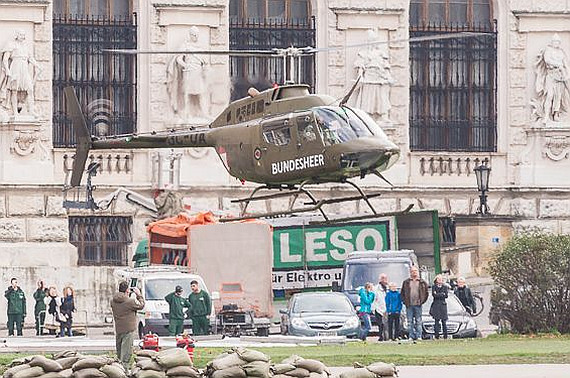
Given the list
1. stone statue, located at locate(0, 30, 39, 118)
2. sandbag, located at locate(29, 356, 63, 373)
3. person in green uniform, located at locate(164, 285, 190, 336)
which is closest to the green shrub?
person in green uniform, located at locate(164, 285, 190, 336)

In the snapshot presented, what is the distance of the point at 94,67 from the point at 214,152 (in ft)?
A: 11.4

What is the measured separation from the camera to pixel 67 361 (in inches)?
1357

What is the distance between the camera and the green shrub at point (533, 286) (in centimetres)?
4881

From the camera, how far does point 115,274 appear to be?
55.2 metres

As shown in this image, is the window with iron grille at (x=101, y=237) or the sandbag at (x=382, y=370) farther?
the window with iron grille at (x=101, y=237)

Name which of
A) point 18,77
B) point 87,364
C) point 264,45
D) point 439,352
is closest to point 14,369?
point 87,364

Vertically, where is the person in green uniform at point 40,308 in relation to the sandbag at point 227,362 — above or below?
above

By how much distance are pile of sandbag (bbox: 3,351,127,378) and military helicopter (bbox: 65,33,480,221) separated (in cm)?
626

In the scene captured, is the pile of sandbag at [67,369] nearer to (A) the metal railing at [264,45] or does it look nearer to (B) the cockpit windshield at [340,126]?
(B) the cockpit windshield at [340,126]

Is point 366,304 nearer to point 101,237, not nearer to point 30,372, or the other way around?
point 101,237

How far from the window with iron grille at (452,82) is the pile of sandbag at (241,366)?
31.8 m

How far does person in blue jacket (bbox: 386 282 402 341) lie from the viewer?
1986 inches

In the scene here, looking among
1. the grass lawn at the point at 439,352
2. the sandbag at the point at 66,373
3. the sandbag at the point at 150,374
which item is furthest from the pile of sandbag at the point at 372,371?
the grass lawn at the point at 439,352

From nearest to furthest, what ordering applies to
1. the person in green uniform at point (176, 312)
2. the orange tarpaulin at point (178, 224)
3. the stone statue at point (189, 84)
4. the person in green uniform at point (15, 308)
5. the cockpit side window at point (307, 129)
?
the cockpit side window at point (307, 129)
the person in green uniform at point (176, 312)
the person in green uniform at point (15, 308)
the orange tarpaulin at point (178, 224)
the stone statue at point (189, 84)
